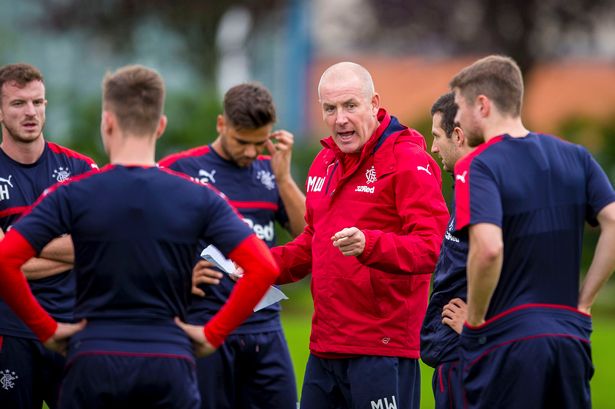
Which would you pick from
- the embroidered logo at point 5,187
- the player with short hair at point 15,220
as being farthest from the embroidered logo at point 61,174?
the embroidered logo at point 5,187

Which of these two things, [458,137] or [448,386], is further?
[458,137]

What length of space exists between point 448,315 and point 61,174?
2.56 m

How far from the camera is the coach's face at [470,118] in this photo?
5805 millimetres

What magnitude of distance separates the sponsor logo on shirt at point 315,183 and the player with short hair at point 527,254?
139 cm

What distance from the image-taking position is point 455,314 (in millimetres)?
6246

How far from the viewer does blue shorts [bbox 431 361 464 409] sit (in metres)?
6.16

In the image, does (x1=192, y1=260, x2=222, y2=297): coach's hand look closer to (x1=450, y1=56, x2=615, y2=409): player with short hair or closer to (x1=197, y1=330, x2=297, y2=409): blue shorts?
(x1=197, y1=330, x2=297, y2=409): blue shorts

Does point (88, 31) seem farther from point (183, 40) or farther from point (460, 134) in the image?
point (460, 134)

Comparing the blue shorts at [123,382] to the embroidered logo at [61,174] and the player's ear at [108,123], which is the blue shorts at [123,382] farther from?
the embroidered logo at [61,174]

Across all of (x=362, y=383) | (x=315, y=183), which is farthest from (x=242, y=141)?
(x=362, y=383)

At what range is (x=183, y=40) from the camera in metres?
30.9

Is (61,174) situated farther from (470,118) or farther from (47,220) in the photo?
(470,118)

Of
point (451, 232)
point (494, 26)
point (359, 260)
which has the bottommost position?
point (359, 260)

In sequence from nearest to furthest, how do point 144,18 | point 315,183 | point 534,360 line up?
point 534,360
point 315,183
point 144,18
